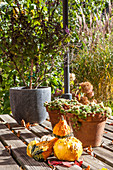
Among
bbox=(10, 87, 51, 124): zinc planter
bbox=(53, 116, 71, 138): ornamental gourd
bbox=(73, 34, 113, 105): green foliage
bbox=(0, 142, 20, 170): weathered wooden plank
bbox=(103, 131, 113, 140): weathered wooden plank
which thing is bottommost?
bbox=(0, 142, 20, 170): weathered wooden plank

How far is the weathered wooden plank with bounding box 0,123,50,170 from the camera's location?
1.27 m

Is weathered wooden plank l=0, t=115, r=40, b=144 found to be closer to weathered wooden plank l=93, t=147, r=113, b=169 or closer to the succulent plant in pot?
the succulent plant in pot

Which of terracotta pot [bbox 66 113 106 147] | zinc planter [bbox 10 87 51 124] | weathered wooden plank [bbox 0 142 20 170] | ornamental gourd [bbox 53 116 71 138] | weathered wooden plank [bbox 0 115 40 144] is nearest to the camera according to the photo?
weathered wooden plank [bbox 0 142 20 170]

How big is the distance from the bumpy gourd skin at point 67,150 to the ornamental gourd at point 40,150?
0.17 feet

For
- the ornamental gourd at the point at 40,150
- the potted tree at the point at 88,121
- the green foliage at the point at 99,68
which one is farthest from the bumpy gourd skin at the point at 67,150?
the green foliage at the point at 99,68

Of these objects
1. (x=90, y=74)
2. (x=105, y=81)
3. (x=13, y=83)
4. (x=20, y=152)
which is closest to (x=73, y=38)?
(x=90, y=74)

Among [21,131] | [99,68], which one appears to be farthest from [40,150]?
[99,68]

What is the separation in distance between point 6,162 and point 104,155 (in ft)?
1.99

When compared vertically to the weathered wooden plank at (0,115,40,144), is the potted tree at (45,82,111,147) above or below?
above

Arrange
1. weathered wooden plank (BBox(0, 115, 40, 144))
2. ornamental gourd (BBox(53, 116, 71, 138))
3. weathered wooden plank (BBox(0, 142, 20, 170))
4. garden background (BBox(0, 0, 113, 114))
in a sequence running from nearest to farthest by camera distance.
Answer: weathered wooden plank (BBox(0, 142, 20, 170)) < ornamental gourd (BBox(53, 116, 71, 138)) < weathered wooden plank (BBox(0, 115, 40, 144)) < garden background (BBox(0, 0, 113, 114))

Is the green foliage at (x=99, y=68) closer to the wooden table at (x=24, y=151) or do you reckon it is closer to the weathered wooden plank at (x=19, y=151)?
the wooden table at (x=24, y=151)

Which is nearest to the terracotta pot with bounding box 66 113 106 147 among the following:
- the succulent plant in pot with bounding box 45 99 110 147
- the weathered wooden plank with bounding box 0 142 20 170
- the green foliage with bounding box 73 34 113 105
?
the succulent plant in pot with bounding box 45 99 110 147

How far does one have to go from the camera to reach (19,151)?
1.47 metres

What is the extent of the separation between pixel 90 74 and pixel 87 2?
1481 millimetres
